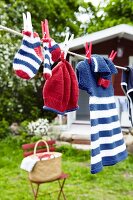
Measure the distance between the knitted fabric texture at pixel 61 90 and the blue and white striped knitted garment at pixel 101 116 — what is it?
0.33 ft

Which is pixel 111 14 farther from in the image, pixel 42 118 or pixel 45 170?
pixel 45 170

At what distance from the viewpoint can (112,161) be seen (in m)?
2.94

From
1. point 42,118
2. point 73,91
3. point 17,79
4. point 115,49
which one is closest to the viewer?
point 73,91

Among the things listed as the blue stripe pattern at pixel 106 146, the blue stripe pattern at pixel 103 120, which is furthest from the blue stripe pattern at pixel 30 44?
the blue stripe pattern at pixel 106 146

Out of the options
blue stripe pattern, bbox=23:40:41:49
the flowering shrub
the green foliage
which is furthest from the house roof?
blue stripe pattern, bbox=23:40:41:49

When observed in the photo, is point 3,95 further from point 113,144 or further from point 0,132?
point 113,144

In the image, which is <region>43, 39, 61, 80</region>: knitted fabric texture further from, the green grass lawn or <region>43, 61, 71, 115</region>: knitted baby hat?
the green grass lawn

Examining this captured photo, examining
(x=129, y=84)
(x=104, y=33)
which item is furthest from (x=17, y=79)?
(x=129, y=84)

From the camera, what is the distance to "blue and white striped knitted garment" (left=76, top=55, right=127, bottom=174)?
2768 millimetres

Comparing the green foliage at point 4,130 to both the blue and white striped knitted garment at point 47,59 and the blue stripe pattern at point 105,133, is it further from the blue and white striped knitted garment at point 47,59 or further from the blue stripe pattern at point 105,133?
the blue and white striped knitted garment at point 47,59

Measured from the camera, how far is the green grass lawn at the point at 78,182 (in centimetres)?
530

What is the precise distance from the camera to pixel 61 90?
262 centimetres

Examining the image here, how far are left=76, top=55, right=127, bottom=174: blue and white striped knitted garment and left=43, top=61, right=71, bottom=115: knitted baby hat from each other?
16 cm

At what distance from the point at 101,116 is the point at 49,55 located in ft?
2.40
